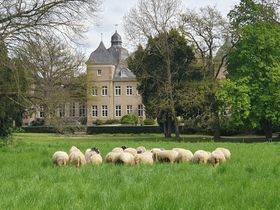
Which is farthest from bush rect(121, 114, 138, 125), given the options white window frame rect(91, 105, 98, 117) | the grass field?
the grass field

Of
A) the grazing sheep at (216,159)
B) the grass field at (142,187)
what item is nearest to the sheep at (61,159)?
the grass field at (142,187)

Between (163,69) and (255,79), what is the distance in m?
11.1

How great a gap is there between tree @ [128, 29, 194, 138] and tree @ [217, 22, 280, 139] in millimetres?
6467

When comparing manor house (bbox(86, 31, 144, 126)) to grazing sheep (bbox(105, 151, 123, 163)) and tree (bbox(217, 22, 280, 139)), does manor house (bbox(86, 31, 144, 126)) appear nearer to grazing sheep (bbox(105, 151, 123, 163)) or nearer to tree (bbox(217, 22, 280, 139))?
tree (bbox(217, 22, 280, 139))

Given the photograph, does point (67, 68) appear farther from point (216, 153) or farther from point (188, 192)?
point (188, 192)

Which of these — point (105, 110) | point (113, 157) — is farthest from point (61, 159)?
point (105, 110)

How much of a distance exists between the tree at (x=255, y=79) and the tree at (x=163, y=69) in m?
6.47

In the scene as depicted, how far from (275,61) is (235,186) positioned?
4036 centimetres

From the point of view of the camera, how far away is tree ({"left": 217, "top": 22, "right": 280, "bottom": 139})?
4756 centimetres

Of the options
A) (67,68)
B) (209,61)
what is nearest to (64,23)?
(209,61)

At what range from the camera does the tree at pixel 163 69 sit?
53.7 meters

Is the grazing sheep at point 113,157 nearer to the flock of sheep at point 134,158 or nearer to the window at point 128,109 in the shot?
the flock of sheep at point 134,158

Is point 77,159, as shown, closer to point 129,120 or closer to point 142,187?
point 142,187

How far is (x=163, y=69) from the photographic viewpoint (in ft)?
184
